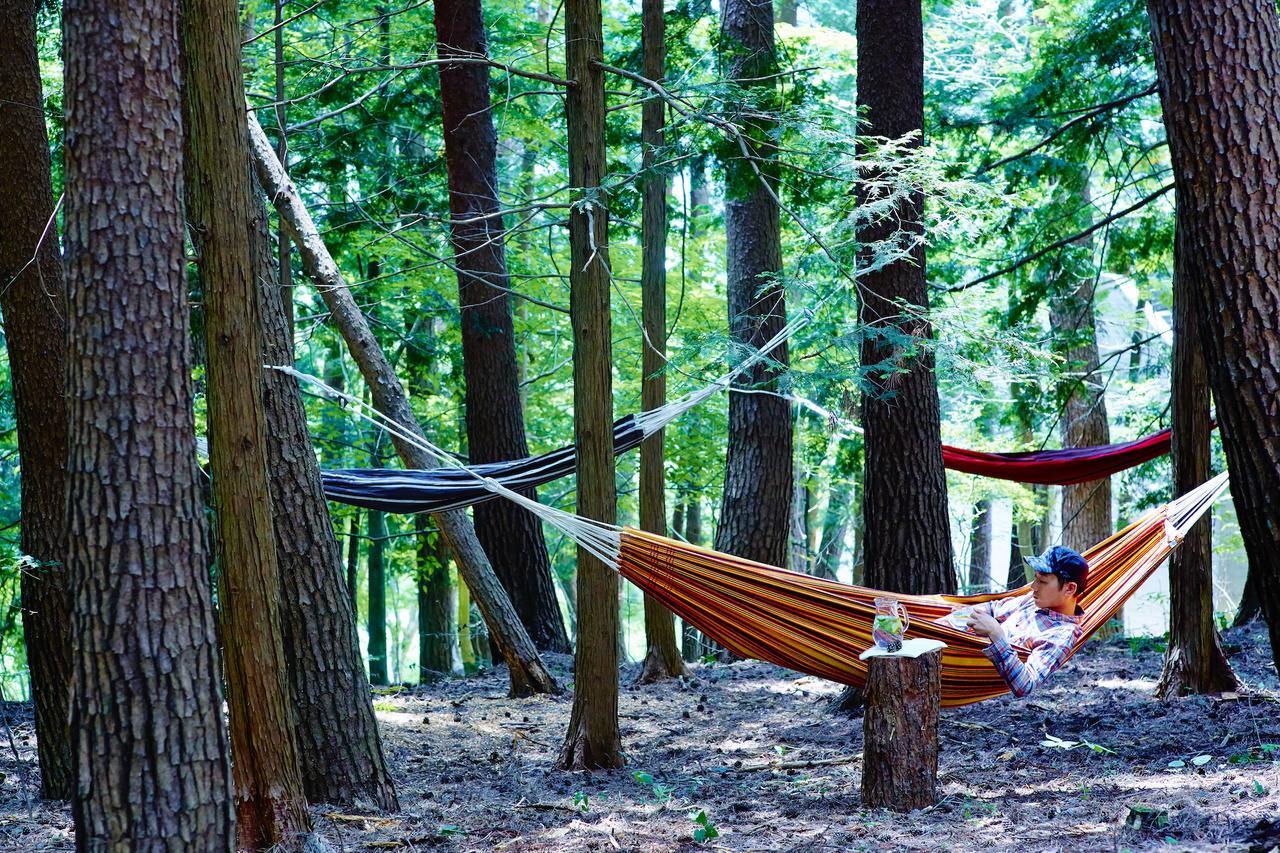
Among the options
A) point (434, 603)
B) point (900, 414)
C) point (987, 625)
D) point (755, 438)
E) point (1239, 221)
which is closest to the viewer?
point (1239, 221)

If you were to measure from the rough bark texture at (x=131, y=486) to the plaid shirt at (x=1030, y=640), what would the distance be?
2.00m

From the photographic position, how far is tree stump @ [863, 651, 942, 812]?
264cm

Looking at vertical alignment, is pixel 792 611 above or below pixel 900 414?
below

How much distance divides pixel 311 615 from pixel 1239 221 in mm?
2350

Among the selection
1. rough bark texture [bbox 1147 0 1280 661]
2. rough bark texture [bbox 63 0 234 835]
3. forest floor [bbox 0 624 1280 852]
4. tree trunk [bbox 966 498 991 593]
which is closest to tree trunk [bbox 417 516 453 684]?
forest floor [bbox 0 624 1280 852]

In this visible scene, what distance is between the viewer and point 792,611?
3.01 metres

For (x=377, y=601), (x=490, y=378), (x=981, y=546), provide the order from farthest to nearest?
(x=981, y=546), (x=377, y=601), (x=490, y=378)

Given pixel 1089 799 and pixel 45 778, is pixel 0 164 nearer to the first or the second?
pixel 45 778

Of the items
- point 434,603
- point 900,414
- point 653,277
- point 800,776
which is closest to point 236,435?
point 800,776

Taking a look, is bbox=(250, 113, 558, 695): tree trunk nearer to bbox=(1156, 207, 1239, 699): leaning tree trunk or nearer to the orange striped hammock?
the orange striped hammock

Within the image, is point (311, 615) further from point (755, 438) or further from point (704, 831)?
point (755, 438)

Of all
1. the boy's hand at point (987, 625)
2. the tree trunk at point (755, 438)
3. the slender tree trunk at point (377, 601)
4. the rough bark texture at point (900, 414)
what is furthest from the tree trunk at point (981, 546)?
the boy's hand at point (987, 625)

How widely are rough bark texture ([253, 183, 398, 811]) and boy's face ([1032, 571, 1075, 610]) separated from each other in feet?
6.19

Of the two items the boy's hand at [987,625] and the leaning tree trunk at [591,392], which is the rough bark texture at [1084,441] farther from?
the leaning tree trunk at [591,392]
